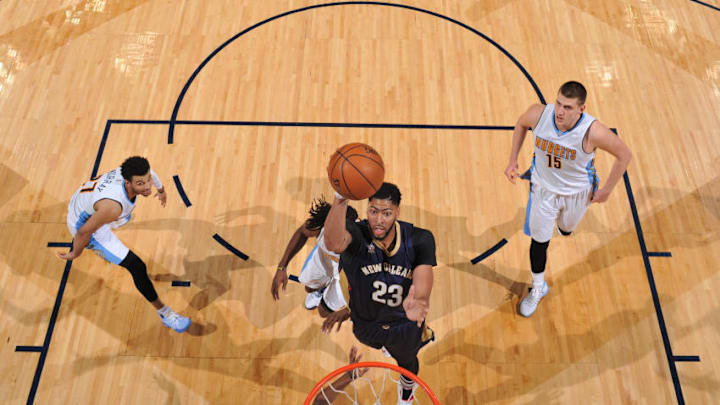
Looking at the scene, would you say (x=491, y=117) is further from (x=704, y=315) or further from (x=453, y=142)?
(x=704, y=315)

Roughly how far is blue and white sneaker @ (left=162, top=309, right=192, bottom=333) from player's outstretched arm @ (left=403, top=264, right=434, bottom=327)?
2148mm

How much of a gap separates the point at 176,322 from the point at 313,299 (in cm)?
110

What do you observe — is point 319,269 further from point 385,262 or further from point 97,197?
point 97,197

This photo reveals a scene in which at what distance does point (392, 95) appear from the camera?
19.9 feet

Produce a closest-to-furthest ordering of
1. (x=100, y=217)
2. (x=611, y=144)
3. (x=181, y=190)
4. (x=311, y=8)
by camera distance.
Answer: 1. (x=611, y=144)
2. (x=100, y=217)
3. (x=181, y=190)
4. (x=311, y=8)

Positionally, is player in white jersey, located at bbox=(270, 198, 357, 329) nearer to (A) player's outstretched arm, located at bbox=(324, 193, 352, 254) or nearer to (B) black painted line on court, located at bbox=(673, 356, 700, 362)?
(A) player's outstretched arm, located at bbox=(324, 193, 352, 254)

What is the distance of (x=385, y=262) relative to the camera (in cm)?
321

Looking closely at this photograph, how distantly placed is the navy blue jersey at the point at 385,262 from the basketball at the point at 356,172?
0.84 feet

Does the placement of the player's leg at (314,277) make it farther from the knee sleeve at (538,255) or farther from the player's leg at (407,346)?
the knee sleeve at (538,255)

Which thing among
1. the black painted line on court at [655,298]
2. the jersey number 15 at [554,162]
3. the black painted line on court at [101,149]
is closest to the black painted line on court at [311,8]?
the black painted line on court at [101,149]

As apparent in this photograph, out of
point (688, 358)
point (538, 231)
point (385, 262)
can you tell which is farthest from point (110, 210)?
point (688, 358)

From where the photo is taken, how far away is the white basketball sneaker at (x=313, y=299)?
4.44 meters

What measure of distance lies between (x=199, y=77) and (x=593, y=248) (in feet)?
14.6

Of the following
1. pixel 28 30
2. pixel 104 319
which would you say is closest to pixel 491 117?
pixel 104 319
